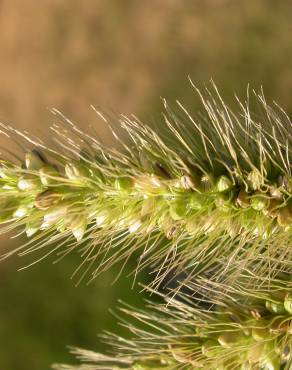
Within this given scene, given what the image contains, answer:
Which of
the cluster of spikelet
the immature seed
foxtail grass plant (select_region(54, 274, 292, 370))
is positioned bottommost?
foxtail grass plant (select_region(54, 274, 292, 370))

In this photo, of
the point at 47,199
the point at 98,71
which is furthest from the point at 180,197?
the point at 98,71

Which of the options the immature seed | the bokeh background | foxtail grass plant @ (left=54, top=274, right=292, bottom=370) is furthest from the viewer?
the bokeh background

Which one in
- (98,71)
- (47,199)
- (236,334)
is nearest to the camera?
(47,199)

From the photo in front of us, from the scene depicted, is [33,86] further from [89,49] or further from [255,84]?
[255,84]

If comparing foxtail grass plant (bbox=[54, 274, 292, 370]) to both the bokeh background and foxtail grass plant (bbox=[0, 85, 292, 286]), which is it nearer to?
foxtail grass plant (bbox=[0, 85, 292, 286])

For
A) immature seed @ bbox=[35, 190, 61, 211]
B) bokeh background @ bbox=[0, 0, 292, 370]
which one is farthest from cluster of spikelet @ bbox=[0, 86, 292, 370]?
bokeh background @ bbox=[0, 0, 292, 370]

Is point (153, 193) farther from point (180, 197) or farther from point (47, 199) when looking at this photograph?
point (47, 199)

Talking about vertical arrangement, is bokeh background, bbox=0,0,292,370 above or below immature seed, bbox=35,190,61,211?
below

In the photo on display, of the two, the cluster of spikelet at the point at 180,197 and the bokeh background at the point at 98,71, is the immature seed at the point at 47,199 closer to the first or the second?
the cluster of spikelet at the point at 180,197
